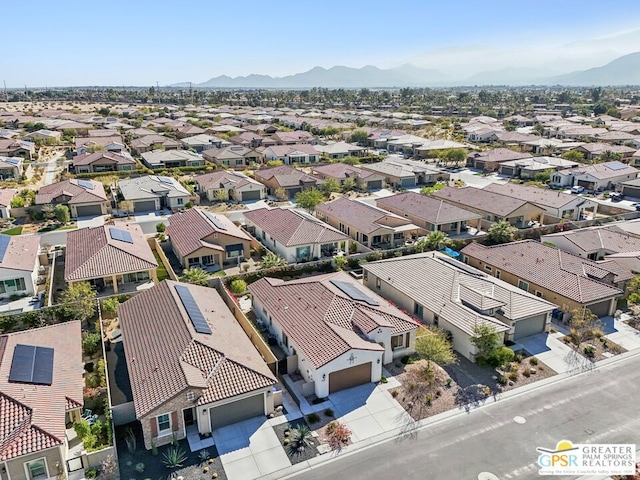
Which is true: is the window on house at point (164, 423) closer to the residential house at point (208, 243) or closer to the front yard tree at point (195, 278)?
the front yard tree at point (195, 278)

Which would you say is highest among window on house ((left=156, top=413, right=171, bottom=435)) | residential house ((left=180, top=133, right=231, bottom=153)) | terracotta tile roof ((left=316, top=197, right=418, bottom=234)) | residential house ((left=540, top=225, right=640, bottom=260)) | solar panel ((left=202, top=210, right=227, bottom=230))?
residential house ((left=180, top=133, right=231, bottom=153))

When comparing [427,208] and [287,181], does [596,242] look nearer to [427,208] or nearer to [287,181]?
[427,208]

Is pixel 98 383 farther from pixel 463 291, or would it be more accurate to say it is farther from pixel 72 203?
pixel 72 203

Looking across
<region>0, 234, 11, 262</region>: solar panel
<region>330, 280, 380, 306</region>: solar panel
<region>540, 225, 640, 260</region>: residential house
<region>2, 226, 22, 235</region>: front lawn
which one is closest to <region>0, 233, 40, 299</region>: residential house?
<region>0, 234, 11, 262</region>: solar panel

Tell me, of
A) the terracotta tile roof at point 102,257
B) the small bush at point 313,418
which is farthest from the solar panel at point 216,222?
the small bush at point 313,418

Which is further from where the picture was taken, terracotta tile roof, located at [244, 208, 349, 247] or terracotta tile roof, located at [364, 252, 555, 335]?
terracotta tile roof, located at [244, 208, 349, 247]

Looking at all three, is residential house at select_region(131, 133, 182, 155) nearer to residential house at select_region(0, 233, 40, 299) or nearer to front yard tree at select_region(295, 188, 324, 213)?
front yard tree at select_region(295, 188, 324, 213)

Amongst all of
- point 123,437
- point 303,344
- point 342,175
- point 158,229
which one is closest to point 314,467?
point 303,344
